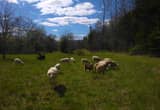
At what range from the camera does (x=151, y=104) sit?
6.89m

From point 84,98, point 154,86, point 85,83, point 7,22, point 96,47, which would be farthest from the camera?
point 96,47

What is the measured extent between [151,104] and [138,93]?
1.46 metres

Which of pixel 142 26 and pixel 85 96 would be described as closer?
pixel 85 96

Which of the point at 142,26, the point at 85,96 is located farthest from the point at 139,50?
the point at 85,96

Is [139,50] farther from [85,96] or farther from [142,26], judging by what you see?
[85,96]

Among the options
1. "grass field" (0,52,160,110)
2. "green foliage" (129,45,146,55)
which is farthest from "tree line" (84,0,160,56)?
"grass field" (0,52,160,110)

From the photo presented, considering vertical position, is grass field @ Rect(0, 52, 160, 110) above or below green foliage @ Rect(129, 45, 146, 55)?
below

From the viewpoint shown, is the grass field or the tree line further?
the tree line

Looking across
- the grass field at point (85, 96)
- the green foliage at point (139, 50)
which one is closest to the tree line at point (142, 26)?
the green foliage at point (139, 50)

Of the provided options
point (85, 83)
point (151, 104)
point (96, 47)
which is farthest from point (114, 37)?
point (151, 104)

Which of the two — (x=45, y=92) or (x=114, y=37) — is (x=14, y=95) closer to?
(x=45, y=92)

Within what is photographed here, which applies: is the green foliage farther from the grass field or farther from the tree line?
the grass field

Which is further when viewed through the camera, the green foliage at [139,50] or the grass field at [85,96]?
the green foliage at [139,50]

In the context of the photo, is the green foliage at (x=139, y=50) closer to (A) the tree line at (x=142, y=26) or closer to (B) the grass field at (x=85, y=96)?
(A) the tree line at (x=142, y=26)
